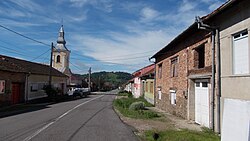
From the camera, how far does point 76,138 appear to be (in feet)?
29.5

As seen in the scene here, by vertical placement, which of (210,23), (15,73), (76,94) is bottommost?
(76,94)

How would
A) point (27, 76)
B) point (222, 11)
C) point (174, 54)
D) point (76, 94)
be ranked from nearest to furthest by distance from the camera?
Result: 1. point (222, 11)
2. point (174, 54)
3. point (27, 76)
4. point (76, 94)

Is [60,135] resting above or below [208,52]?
below

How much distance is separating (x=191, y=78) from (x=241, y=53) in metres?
Answer: 4.82

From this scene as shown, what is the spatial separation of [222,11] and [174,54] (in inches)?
332

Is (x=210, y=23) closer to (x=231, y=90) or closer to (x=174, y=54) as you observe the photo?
(x=231, y=90)

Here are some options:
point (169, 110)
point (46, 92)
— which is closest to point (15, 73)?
point (46, 92)

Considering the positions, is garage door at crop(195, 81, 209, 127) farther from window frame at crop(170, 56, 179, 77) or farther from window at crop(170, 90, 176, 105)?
window frame at crop(170, 56, 179, 77)

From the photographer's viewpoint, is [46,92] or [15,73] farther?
[46,92]

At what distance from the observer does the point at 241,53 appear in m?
9.02

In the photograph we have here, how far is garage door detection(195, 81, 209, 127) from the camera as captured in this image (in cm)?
1187

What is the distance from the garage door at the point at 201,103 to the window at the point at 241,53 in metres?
2.87

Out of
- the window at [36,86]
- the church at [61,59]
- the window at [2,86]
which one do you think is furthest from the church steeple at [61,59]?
the window at [2,86]

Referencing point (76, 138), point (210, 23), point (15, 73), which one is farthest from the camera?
point (15, 73)
